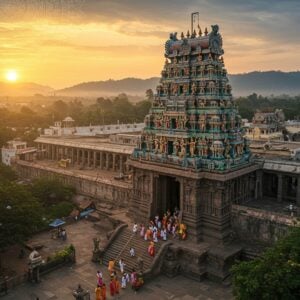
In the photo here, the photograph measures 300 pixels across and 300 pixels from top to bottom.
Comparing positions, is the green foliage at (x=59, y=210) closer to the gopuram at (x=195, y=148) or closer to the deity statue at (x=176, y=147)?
the gopuram at (x=195, y=148)

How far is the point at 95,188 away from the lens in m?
42.7

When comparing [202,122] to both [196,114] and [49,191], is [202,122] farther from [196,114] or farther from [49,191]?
[49,191]

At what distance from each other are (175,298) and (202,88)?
15.4 m

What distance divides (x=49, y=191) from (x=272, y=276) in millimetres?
27892

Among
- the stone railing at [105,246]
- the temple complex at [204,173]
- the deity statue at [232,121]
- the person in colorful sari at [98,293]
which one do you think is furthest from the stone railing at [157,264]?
the deity statue at [232,121]

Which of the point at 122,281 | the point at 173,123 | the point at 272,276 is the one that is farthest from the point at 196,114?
the point at 272,276

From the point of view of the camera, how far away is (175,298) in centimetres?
2422

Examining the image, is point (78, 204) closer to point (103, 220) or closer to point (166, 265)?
point (103, 220)

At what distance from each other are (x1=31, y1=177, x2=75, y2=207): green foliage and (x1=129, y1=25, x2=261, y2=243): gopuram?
10615 millimetres

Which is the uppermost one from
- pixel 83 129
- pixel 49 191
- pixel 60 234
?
pixel 83 129

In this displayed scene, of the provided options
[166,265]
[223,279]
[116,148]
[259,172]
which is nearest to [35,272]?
[166,265]

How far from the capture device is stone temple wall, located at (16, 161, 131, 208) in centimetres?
3961

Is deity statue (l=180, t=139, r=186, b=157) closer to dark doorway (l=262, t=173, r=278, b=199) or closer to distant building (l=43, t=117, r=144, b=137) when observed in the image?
dark doorway (l=262, t=173, r=278, b=199)

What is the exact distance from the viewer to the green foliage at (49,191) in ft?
131
